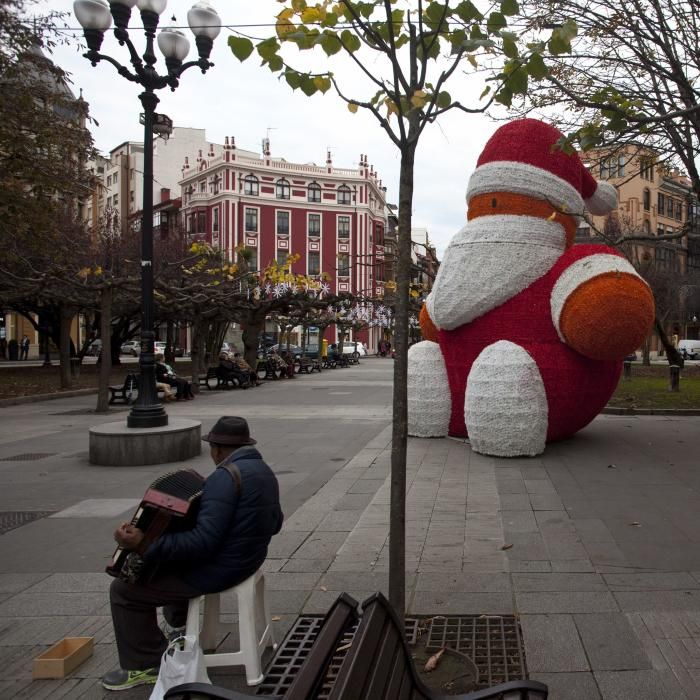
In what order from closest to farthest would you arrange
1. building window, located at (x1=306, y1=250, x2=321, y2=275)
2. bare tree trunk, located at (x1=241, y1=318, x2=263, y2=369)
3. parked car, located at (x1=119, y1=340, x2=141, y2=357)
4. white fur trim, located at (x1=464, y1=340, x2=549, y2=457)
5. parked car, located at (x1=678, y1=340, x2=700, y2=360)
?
white fur trim, located at (x1=464, y1=340, x2=549, y2=457) → bare tree trunk, located at (x1=241, y1=318, x2=263, y2=369) → parked car, located at (x1=678, y1=340, x2=700, y2=360) → parked car, located at (x1=119, y1=340, x2=141, y2=357) → building window, located at (x1=306, y1=250, x2=321, y2=275)

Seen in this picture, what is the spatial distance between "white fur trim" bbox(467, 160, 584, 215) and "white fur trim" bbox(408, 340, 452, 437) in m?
2.63

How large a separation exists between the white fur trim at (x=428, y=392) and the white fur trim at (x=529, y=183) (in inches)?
104

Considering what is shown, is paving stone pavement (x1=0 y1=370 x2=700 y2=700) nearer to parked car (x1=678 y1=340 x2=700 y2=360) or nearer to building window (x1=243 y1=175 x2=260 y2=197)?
parked car (x1=678 y1=340 x2=700 y2=360)

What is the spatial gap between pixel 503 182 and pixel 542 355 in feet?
8.18

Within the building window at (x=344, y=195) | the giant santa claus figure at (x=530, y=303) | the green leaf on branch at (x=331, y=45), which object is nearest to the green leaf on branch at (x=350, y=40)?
the green leaf on branch at (x=331, y=45)

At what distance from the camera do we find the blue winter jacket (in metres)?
3.08

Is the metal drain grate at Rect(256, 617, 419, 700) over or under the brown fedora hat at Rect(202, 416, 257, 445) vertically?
under

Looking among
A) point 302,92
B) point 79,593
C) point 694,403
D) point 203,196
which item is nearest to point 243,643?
point 79,593

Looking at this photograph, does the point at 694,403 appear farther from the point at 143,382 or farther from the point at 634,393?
the point at 143,382

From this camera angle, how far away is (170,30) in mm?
9695

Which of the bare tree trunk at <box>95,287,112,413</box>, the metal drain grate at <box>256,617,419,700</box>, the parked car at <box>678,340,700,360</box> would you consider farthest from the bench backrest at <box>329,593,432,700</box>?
the parked car at <box>678,340,700,360</box>

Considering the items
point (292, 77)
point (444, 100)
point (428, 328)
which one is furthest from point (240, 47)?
point (428, 328)

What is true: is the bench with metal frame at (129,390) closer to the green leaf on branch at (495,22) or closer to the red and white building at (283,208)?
the green leaf on branch at (495,22)

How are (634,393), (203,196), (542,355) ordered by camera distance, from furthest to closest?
1. (203,196)
2. (634,393)
3. (542,355)
